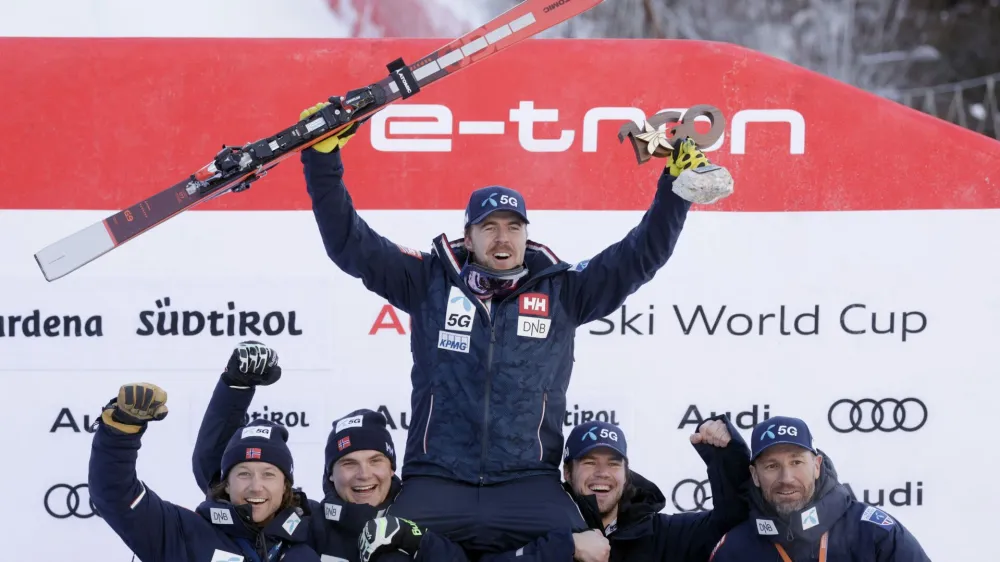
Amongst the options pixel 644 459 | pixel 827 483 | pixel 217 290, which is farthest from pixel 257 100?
pixel 827 483

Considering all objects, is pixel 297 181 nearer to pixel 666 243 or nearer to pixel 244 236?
pixel 244 236

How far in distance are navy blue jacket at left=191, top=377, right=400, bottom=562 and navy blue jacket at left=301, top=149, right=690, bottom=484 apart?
0.19m

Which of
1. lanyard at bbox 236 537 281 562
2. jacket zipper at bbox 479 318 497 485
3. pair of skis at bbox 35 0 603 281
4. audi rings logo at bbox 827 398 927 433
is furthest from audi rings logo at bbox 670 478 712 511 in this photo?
pair of skis at bbox 35 0 603 281

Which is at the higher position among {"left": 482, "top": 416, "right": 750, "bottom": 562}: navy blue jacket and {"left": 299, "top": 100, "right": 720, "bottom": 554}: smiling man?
{"left": 299, "top": 100, "right": 720, "bottom": 554}: smiling man

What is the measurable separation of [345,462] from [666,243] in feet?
3.72

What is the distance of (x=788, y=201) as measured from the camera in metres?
4.46

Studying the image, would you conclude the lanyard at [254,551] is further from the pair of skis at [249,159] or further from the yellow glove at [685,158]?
the yellow glove at [685,158]

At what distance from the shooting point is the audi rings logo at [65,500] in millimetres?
4441

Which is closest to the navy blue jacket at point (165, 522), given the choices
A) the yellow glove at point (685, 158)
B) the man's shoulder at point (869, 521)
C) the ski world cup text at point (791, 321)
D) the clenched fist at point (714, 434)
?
the clenched fist at point (714, 434)

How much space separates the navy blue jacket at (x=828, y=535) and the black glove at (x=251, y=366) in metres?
1.45

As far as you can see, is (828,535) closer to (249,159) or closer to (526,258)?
(526,258)

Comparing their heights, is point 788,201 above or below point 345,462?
above

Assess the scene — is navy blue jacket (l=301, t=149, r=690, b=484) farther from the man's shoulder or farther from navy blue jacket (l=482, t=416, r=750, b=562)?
the man's shoulder

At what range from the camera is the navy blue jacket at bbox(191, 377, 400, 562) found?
10.7 ft
